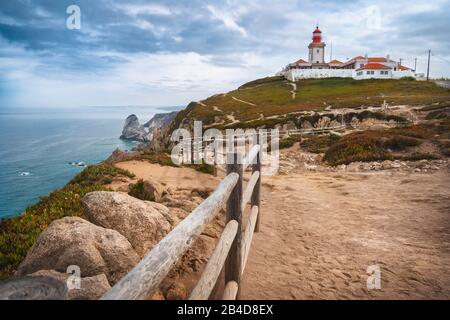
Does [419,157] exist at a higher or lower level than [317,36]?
lower

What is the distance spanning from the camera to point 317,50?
339ft

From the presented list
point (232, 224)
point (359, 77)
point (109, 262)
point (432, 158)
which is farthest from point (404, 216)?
point (359, 77)

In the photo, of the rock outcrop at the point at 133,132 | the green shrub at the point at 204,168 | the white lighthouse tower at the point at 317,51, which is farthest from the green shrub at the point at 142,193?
the rock outcrop at the point at 133,132

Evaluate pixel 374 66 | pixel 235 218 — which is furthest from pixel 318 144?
pixel 374 66

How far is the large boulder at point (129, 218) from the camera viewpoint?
515cm

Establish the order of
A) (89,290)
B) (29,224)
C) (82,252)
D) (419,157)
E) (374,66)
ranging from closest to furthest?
(89,290), (82,252), (29,224), (419,157), (374,66)

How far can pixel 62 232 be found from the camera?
432 centimetres

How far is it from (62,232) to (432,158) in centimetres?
1373

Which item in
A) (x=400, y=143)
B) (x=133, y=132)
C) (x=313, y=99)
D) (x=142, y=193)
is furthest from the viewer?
(x=133, y=132)

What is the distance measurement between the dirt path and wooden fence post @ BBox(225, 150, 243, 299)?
46cm

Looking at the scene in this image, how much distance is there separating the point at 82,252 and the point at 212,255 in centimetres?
186

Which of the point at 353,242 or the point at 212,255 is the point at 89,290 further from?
the point at 353,242

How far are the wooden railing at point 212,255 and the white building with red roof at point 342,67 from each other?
98.4 m
